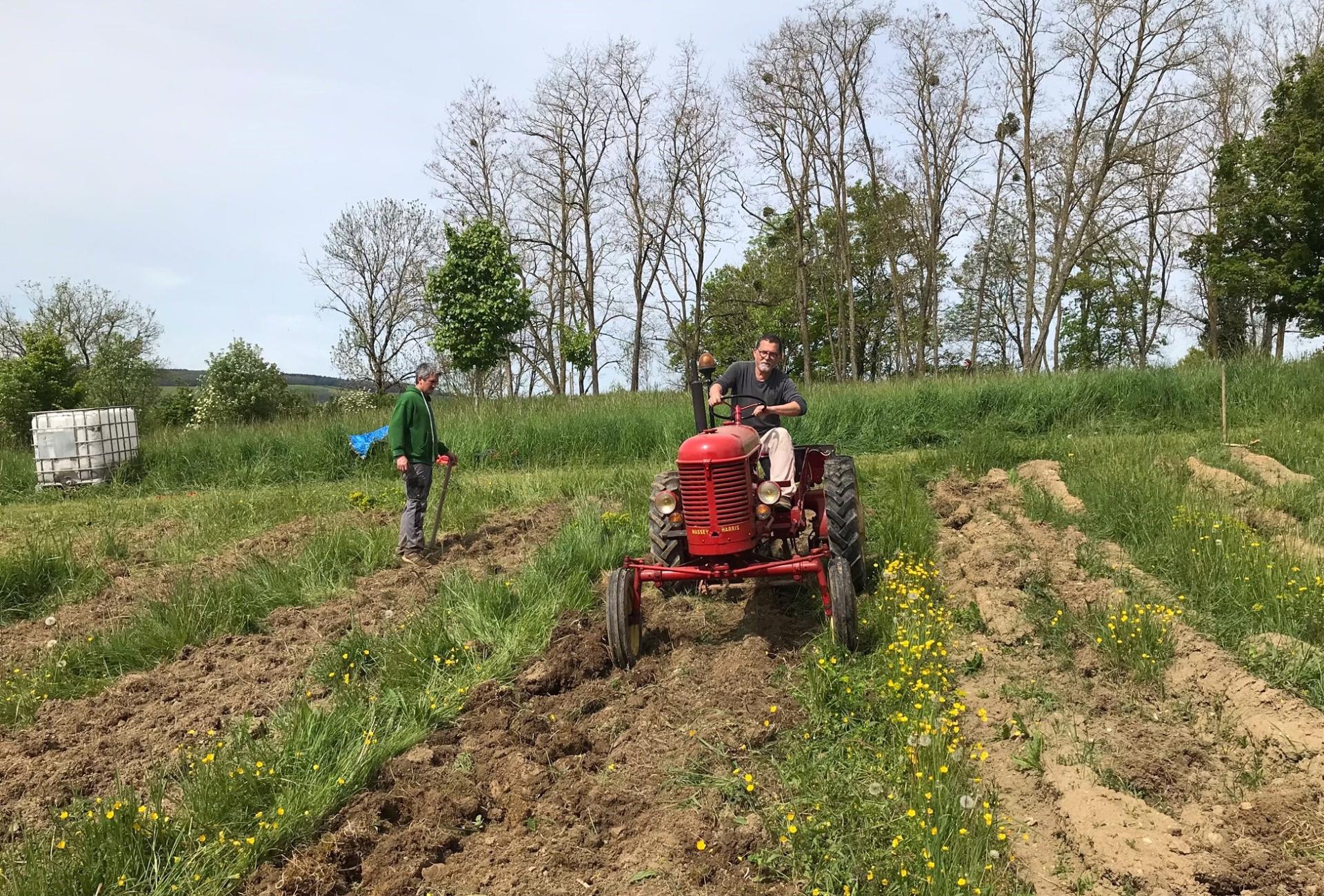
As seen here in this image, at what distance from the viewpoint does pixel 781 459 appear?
5.18 m

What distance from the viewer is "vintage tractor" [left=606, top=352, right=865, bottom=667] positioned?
180 inches

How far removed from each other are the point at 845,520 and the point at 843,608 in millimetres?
872

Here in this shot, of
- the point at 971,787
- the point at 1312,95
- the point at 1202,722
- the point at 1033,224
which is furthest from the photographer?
the point at 1033,224

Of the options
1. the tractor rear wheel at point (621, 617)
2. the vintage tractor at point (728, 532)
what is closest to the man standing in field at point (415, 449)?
the vintage tractor at point (728, 532)

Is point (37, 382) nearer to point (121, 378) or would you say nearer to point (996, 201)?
point (121, 378)

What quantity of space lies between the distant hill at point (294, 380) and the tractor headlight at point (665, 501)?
34310 millimetres

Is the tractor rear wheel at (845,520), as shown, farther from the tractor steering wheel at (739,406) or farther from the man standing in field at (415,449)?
the man standing in field at (415,449)

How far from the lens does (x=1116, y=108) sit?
79.9 feet

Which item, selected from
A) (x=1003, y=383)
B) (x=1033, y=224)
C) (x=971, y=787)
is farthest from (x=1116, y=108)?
(x=971, y=787)

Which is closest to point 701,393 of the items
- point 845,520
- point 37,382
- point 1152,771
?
point 845,520

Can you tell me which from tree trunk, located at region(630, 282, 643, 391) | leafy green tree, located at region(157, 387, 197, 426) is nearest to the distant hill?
leafy green tree, located at region(157, 387, 197, 426)

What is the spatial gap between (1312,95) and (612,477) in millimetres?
21304

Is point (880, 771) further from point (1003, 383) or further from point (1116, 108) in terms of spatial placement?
point (1116, 108)

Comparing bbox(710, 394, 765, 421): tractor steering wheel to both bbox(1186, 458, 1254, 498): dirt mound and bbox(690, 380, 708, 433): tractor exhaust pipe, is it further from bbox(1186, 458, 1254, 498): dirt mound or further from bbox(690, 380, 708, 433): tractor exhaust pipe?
bbox(1186, 458, 1254, 498): dirt mound
